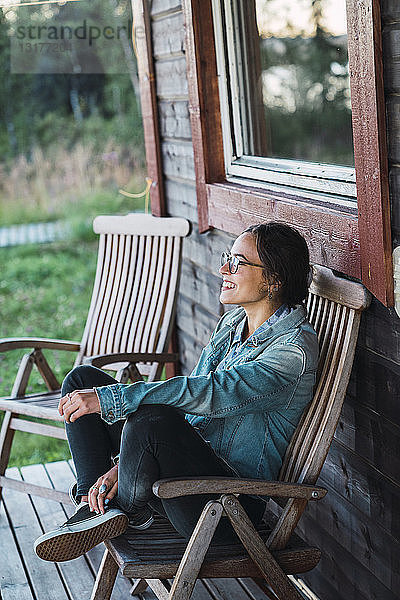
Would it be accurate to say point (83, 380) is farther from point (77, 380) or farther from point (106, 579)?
point (106, 579)

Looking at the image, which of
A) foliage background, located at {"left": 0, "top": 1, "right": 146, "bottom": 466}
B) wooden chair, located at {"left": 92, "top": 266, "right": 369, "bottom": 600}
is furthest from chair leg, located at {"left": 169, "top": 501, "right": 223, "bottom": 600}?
foliage background, located at {"left": 0, "top": 1, "right": 146, "bottom": 466}

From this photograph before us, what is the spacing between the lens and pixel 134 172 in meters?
8.51

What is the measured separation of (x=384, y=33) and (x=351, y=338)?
795mm

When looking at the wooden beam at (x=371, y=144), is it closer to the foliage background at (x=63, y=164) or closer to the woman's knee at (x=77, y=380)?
the woman's knee at (x=77, y=380)

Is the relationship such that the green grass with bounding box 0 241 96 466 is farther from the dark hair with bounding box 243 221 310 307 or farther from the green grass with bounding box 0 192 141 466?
the dark hair with bounding box 243 221 310 307

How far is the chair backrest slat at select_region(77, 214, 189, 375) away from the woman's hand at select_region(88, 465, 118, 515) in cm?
132

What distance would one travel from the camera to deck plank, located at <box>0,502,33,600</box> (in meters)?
2.88

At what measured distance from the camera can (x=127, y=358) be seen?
3260mm

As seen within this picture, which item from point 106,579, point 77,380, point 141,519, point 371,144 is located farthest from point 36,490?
point 371,144

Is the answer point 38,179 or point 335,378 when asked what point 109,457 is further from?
point 38,179

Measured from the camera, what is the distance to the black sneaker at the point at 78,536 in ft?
6.80

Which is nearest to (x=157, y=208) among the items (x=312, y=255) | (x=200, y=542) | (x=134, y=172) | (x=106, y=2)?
(x=312, y=255)

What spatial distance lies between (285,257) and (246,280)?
132 mm

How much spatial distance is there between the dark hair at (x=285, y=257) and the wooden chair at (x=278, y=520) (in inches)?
3.5
